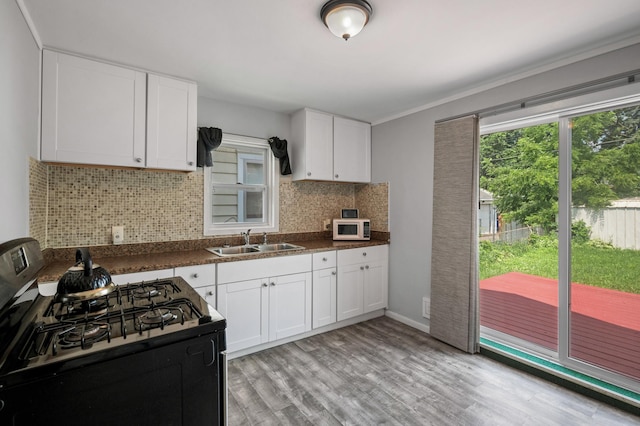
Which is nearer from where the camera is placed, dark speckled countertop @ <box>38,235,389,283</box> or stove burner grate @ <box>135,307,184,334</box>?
stove burner grate @ <box>135,307,184,334</box>

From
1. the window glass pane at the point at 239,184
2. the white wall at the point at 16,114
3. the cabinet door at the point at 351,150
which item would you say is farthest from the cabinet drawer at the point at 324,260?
the white wall at the point at 16,114

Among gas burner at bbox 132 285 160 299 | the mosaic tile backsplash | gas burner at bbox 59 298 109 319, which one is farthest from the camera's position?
the mosaic tile backsplash

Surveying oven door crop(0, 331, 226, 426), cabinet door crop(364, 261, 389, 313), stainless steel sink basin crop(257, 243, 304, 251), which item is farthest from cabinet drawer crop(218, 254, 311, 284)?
oven door crop(0, 331, 226, 426)

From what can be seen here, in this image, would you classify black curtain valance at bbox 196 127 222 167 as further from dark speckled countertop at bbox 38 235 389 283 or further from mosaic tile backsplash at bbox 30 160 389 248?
dark speckled countertop at bbox 38 235 389 283

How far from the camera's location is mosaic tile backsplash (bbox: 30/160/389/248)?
2.29 meters

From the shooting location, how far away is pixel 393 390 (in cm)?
217

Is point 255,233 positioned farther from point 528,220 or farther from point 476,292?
point 528,220

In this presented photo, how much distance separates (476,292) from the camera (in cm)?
269

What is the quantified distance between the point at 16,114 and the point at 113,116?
26.6 inches

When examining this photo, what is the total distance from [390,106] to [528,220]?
169cm

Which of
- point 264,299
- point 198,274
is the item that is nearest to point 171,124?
point 198,274

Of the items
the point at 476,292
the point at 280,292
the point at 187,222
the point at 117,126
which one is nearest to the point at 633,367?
the point at 476,292

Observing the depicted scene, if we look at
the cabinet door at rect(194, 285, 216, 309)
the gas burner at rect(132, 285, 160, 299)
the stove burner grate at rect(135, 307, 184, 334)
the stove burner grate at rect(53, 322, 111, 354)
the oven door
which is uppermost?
the gas burner at rect(132, 285, 160, 299)

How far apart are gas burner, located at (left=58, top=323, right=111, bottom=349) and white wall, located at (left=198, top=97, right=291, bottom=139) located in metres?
2.35
